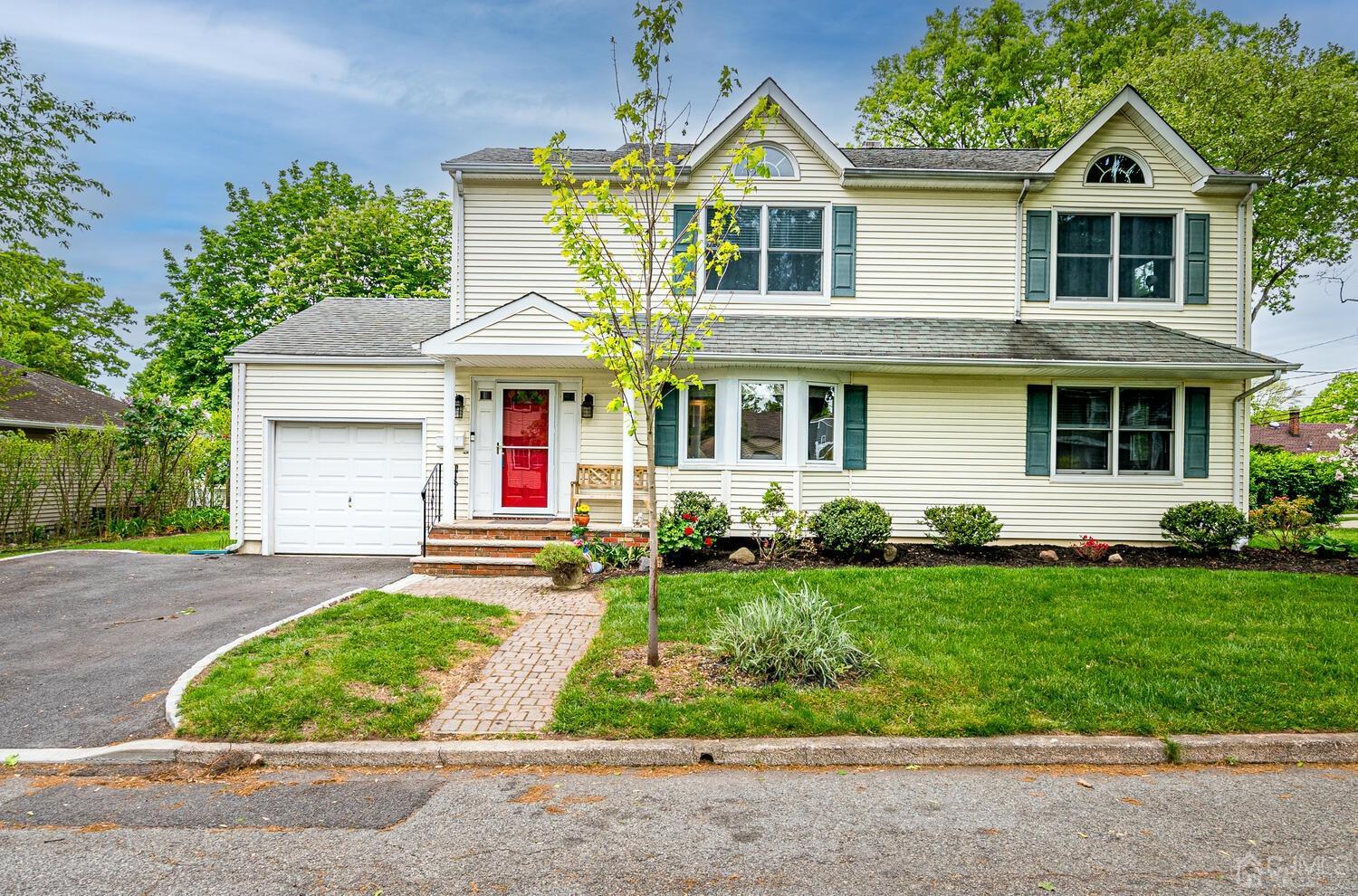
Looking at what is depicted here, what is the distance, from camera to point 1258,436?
132ft

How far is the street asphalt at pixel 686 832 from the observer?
2848mm

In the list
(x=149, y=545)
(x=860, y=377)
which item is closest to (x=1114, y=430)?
(x=860, y=377)

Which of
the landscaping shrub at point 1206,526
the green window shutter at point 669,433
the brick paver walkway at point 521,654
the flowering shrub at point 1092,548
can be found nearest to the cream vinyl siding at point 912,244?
the green window shutter at point 669,433

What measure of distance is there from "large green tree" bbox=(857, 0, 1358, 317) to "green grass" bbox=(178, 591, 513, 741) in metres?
22.0

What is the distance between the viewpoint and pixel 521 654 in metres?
5.80

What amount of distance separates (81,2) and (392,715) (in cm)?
1233

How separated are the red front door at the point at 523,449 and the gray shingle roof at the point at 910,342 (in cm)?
169

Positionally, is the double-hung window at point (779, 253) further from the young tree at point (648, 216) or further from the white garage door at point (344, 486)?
the white garage door at point (344, 486)

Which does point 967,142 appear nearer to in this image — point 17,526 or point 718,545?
point 718,545

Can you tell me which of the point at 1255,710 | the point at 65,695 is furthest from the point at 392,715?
the point at 1255,710

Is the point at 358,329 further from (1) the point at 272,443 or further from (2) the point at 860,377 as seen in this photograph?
(2) the point at 860,377

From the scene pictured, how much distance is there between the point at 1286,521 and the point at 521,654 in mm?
12082

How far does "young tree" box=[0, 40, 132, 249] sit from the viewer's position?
38.9 ft

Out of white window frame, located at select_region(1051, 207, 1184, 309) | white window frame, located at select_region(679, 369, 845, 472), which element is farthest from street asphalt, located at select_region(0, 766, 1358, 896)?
white window frame, located at select_region(1051, 207, 1184, 309)
